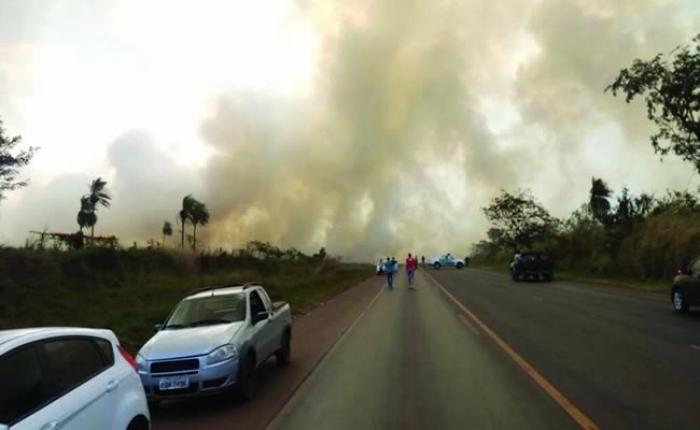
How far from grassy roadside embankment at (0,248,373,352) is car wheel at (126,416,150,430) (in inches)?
376

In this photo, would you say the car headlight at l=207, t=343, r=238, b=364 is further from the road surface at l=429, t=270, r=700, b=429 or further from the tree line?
the tree line

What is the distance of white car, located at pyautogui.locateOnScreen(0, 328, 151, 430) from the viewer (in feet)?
14.8

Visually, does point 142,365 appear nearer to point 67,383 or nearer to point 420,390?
point 420,390

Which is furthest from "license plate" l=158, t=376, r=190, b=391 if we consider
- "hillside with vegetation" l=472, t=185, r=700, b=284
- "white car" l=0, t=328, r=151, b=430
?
"hillside with vegetation" l=472, t=185, r=700, b=284

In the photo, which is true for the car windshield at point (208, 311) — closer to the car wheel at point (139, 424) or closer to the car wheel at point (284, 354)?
the car wheel at point (284, 354)

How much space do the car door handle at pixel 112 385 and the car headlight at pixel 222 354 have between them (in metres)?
3.35

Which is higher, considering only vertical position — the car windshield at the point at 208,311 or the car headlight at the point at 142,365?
the car windshield at the point at 208,311

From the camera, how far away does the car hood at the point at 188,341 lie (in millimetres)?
9250

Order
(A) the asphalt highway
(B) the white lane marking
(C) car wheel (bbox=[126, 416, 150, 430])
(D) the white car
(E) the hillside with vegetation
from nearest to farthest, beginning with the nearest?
(D) the white car < (C) car wheel (bbox=[126, 416, 150, 430]) < (A) the asphalt highway < (B) the white lane marking < (E) the hillside with vegetation

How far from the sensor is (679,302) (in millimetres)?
20203

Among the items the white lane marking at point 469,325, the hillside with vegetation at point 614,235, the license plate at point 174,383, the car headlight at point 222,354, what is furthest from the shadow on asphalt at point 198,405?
the hillside with vegetation at point 614,235

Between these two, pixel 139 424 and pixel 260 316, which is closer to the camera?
pixel 139 424

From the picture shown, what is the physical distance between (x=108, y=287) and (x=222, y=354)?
1991 centimetres

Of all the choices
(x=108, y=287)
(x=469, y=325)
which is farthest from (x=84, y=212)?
(x=469, y=325)
